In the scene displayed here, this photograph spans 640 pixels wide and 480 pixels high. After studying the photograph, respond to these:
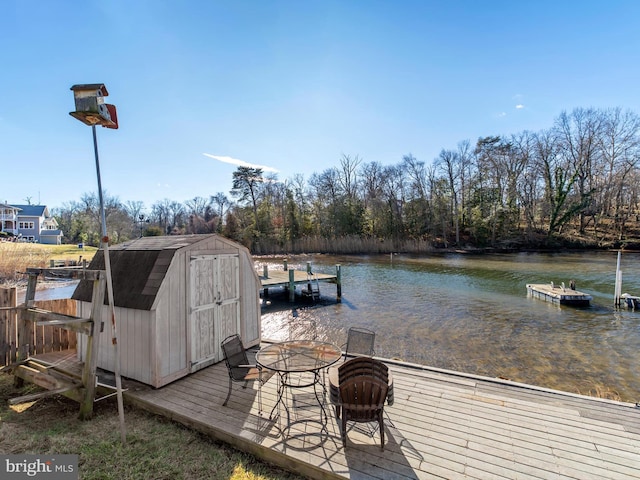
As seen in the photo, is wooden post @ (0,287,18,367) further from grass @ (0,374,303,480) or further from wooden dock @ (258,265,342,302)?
wooden dock @ (258,265,342,302)

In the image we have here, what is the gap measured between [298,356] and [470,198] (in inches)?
1632

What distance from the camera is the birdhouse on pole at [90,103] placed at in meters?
2.98

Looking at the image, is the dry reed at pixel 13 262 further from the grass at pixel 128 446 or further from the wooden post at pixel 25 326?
the grass at pixel 128 446

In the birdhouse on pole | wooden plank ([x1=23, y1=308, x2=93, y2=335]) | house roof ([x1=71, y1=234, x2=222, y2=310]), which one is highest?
the birdhouse on pole

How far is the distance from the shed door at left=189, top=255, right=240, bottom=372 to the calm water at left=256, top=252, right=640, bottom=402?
4543 mm

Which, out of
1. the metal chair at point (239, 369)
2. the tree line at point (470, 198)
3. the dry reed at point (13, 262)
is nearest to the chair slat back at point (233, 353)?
the metal chair at point (239, 369)

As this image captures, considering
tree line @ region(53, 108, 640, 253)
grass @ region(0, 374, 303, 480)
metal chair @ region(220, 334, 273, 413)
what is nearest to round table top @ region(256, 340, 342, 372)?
metal chair @ region(220, 334, 273, 413)

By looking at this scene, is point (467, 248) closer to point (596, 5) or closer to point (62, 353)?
point (596, 5)

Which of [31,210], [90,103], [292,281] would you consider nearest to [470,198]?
[292,281]

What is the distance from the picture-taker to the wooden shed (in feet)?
13.9

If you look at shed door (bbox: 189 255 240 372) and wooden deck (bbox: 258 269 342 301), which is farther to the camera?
wooden deck (bbox: 258 269 342 301)

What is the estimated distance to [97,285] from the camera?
3514 mm

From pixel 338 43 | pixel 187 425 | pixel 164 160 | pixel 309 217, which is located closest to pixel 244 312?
pixel 187 425

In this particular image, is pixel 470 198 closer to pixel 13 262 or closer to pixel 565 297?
pixel 565 297
